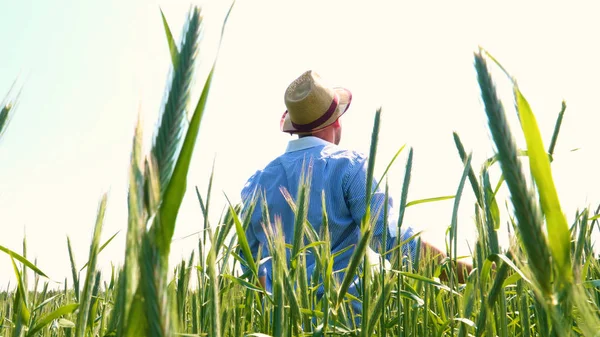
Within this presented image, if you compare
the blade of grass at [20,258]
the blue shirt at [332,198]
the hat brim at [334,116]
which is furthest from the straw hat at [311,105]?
the blade of grass at [20,258]

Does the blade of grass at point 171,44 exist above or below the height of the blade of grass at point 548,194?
above

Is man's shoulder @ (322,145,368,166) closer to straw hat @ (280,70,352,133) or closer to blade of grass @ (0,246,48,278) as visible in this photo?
straw hat @ (280,70,352,133)

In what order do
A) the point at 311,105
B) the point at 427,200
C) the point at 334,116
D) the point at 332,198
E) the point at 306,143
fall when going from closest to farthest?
the point at 427,200
the point at 332,198
the point at 306,143
the point at 311,105
the point at 334,116

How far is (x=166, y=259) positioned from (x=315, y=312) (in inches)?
27.5

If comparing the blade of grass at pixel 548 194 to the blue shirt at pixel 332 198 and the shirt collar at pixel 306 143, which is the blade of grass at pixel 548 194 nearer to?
the blue shirt at pixel 332 198

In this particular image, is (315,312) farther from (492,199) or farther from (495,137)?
(495,137)

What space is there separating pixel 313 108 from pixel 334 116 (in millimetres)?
225

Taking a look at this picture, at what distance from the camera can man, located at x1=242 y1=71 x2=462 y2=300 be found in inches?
122

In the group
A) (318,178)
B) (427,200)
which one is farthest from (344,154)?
(427,200)

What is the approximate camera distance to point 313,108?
12.6ft

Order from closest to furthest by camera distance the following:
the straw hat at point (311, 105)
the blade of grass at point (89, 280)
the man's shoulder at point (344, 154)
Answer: the blade of grass at point (89, 280) → the man's shoulder at point (344, 154) → the straw hat at point (311, 105)

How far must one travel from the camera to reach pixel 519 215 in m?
0.43

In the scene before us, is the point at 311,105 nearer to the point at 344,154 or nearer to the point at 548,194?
the point at 344,154

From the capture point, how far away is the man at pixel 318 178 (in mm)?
3093
